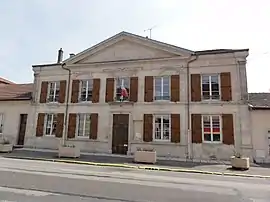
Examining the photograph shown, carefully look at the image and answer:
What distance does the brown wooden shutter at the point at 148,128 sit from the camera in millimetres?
19297

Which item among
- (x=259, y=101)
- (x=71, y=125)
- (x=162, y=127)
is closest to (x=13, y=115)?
(x=71, y=125)

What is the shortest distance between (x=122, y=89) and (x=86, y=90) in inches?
140

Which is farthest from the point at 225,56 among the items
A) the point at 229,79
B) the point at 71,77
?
the point at 71,77

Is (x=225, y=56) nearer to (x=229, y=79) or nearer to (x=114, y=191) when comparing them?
(x=229, y=79)

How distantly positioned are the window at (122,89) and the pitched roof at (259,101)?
9604 millimetres

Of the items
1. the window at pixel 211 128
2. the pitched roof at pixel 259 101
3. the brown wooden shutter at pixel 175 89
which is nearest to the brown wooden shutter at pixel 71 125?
the brown wooden shutter at pixel 175 89

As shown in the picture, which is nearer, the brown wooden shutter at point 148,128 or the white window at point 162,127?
the white window at point 162,127

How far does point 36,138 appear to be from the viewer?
22.4 m

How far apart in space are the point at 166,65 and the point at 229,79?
4.95 metres

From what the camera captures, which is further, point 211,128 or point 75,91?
point 75,91

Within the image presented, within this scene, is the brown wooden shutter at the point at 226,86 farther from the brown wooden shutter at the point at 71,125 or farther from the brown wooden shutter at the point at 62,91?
the brown wooden shutter at the point at 62,91

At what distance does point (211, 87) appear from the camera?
61.8 ft

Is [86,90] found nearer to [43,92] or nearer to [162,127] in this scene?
[43,92]

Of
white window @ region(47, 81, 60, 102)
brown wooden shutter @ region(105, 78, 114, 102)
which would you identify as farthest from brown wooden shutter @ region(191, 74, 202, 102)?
white window @ region(47, 81, 60, 102)
